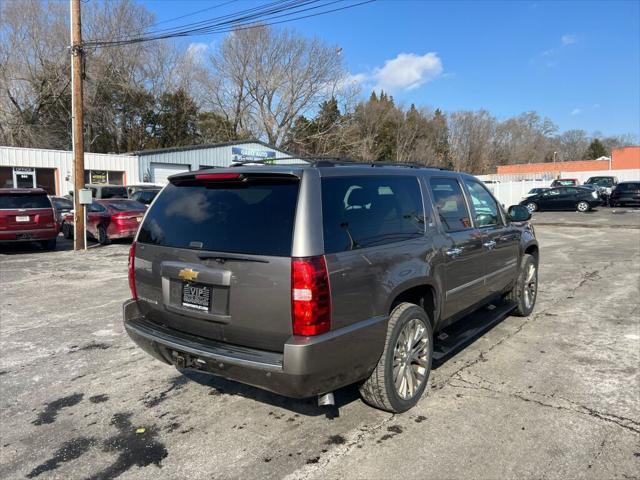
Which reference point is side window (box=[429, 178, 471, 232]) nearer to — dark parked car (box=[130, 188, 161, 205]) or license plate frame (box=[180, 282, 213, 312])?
license plate frame (box=[180, 282, 213, 312])

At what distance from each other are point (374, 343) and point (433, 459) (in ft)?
2.59

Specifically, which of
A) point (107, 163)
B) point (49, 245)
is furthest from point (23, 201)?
point (107, 163)

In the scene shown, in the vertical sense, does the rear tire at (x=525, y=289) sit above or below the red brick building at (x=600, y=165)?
below

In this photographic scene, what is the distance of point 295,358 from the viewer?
277cm

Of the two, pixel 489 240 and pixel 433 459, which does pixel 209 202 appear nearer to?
pixel 433 459

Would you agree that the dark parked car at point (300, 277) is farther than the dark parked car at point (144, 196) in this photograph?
No

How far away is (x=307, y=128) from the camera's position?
153 ft

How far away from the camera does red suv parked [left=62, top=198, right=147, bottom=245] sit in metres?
14.2

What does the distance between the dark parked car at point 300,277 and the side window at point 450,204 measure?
5 cm

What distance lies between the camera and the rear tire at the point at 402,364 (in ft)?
11.0

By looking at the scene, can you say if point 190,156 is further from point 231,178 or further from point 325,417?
point 325,417

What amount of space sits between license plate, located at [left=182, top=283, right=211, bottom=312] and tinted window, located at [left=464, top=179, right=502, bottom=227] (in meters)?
2.85

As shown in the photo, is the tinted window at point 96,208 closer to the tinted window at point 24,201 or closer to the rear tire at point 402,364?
the tinted window at point 24,201

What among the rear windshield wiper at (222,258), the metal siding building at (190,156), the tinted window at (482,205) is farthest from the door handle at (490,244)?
the metal siding building at (190,156)
